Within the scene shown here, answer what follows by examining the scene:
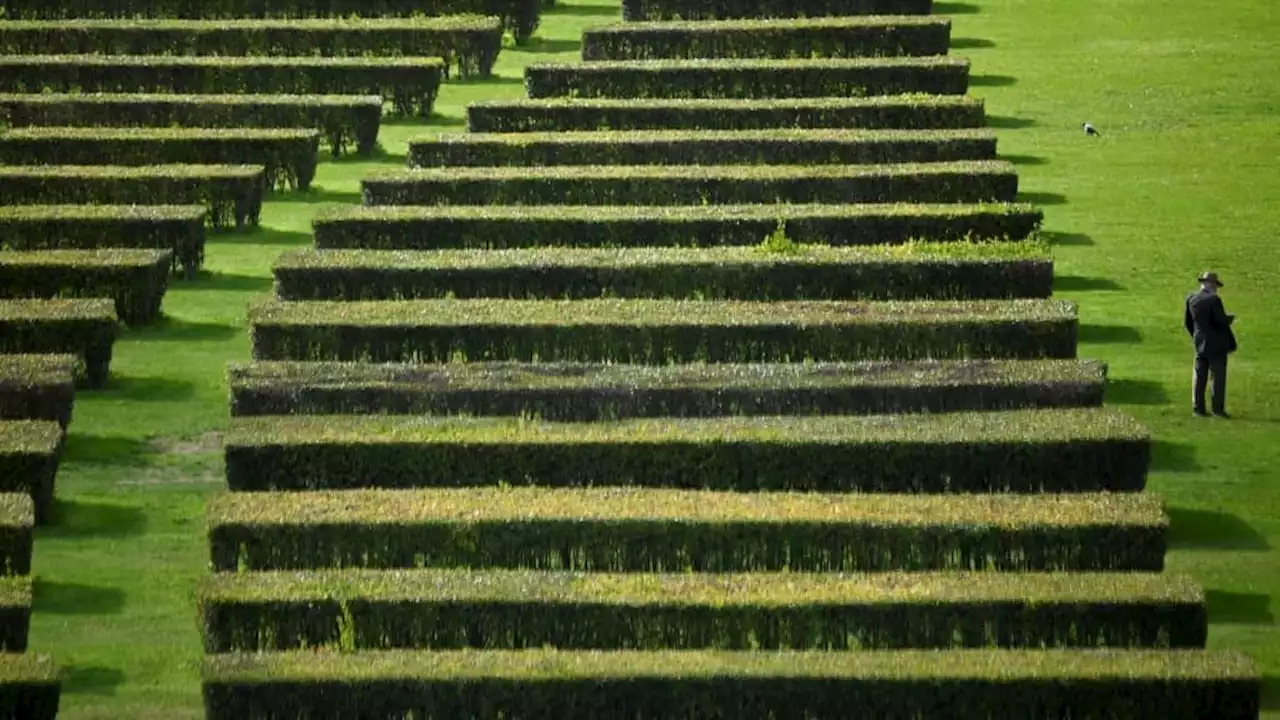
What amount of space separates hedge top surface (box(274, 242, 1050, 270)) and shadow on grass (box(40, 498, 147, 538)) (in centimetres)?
721

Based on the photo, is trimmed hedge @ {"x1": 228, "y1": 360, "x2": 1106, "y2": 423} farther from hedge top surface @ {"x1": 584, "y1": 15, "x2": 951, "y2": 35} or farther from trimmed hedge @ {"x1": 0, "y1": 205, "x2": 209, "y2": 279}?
hedge top surface @ {"x1": 584, "y1": 15, "x2": 951, "y2": 35}

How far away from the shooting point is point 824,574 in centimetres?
2373

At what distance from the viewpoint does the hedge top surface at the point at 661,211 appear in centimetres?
3775

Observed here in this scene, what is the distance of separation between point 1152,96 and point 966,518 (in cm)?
2513

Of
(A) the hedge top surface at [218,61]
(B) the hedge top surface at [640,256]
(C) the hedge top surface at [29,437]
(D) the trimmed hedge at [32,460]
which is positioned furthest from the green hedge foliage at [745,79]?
(D) the trimmed hedge at [32,460]

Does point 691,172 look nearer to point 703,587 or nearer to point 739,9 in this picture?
point 739,9

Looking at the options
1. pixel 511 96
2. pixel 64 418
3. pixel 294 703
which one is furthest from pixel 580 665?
pixel 511 96

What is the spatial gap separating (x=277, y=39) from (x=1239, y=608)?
30496 mm

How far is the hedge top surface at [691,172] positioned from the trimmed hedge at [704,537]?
610 inches

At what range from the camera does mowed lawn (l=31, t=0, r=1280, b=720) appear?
82.2ft

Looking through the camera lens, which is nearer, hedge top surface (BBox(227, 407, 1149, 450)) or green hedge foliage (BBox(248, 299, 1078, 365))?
hedge top surface (BBox(227, 407, 1149, 450))

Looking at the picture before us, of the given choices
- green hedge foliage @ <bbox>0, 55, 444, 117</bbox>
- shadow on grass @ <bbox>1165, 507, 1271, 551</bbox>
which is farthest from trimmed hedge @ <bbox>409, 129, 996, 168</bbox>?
shadow on grass @ <bbox>1165, 507, 1271, 551</bbox>

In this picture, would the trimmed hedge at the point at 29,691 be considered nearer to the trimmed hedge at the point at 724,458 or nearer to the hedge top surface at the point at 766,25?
the trimmed hedge at the point at 724,458

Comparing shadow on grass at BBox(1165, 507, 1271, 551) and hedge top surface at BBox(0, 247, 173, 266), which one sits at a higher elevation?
hedge top surface at BBox(0, 247, 173, 266)
